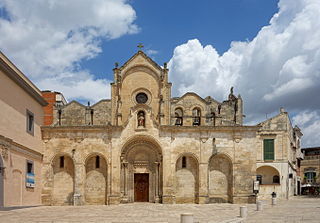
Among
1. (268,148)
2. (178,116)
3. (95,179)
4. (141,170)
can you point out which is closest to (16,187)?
(95,179)

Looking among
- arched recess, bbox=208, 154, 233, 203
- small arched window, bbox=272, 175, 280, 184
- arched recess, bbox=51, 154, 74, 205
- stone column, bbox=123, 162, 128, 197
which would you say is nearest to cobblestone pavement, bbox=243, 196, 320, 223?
arched recess, bbox=208, 154, 233, 203

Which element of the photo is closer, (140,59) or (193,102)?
(140,59)

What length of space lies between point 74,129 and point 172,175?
29.0ft

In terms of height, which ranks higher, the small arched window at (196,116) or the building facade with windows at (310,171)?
the small arched window at (196,116)

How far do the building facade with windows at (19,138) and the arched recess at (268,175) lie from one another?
2667 cm

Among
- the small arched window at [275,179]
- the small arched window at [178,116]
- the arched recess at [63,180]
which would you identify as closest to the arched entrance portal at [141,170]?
the arched recess at [63,180]

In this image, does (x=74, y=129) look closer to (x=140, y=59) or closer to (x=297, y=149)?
(x=140, y=59)

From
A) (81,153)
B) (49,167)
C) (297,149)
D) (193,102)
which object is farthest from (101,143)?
(297,149)

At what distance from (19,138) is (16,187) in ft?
10.5

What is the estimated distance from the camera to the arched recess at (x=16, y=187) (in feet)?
82.9

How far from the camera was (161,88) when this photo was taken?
34406 millimetres

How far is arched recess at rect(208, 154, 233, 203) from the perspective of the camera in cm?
3272

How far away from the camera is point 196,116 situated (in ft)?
122

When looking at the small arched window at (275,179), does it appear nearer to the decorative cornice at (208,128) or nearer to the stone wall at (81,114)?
the decorative cornice at (208,128)
